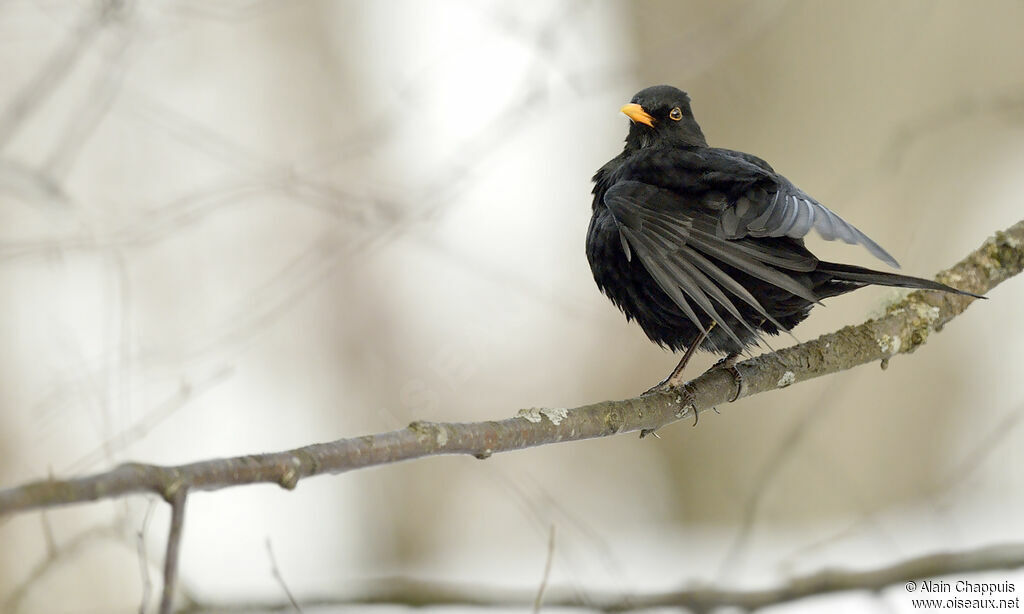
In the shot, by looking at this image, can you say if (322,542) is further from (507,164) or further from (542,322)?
(507,164)

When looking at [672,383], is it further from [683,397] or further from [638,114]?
[638,114]

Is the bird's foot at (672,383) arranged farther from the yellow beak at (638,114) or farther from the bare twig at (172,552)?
the bare twig at (172,552)

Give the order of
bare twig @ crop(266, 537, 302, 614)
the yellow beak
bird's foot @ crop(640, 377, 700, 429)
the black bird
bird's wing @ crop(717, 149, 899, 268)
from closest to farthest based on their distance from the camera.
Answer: bare twig @ crop(266, 537, 302, 614) < bird's wing @ crop(717, 149, 899, 268) < the black bird < bird's foot @ crop(640, 377, 700, 429) < the yellow beak

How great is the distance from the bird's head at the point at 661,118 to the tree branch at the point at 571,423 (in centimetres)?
109

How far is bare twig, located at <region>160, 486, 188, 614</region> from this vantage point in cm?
137

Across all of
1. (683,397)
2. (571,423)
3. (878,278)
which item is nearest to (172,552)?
(571,423)

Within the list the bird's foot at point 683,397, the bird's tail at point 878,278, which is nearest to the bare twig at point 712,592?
the bird's foot at point 683,397

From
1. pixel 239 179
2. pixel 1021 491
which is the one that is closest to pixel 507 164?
pixel 239 179

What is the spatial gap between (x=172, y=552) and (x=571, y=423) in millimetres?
1152

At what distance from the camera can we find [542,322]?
595 cm

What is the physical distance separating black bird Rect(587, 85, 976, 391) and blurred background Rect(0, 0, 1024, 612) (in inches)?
44.0

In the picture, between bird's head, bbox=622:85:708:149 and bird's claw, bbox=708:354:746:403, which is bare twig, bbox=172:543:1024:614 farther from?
bird's head, bbox=622:85:708:149

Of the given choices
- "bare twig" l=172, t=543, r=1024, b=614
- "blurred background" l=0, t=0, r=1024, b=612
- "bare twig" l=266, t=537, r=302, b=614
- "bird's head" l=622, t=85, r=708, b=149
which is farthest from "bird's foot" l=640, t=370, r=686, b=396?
"blurred background" l=0, t=0, r=1024, b=612

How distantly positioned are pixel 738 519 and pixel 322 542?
104 inches
